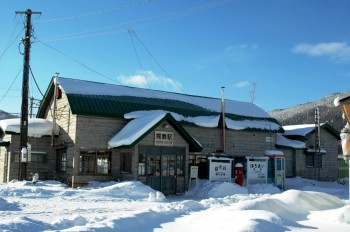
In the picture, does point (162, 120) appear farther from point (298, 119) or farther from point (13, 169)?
point (298, 119)

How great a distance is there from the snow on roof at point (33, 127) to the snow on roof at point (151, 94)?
2682 mm

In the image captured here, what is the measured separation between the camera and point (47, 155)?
2648 cm

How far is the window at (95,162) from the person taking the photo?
81.1 feet

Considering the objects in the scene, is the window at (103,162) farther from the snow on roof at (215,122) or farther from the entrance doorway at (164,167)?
the entrance doorway at (164,167)

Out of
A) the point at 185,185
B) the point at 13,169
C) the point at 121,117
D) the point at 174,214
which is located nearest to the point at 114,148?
the point at 121,117

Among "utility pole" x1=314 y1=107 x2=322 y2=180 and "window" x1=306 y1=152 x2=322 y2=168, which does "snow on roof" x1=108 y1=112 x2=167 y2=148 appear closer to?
"utility pole" x1=314 y1=107 x2=322 y2=180

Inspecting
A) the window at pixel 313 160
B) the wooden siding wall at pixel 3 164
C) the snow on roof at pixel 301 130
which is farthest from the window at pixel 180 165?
the window at pixel 313 160

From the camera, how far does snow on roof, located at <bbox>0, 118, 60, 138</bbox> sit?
2533 centimetres

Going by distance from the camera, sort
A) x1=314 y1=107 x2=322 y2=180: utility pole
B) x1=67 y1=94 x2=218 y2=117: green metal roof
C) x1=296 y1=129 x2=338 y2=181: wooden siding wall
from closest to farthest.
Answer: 1. x1=67 y1=94 x2=218 y2=117: green metal roof
2. x1=314 y1=107 x2=322 y2=180: utility pole
3. x1=296 y1=129 x2=338 y2=181: wooden siding wall

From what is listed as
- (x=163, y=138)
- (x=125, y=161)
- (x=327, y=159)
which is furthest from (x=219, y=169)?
(x=327, y=159)

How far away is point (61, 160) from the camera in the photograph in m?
25.9

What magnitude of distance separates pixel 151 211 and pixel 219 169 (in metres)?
12.9

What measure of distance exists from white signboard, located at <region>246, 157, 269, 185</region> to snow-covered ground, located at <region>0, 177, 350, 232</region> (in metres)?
4.36

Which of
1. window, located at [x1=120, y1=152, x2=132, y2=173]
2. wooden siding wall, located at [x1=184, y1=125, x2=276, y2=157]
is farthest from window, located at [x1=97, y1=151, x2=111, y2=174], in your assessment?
wooden siding wall, located at [x1=184, y1=125, x2=276, y2=157]
